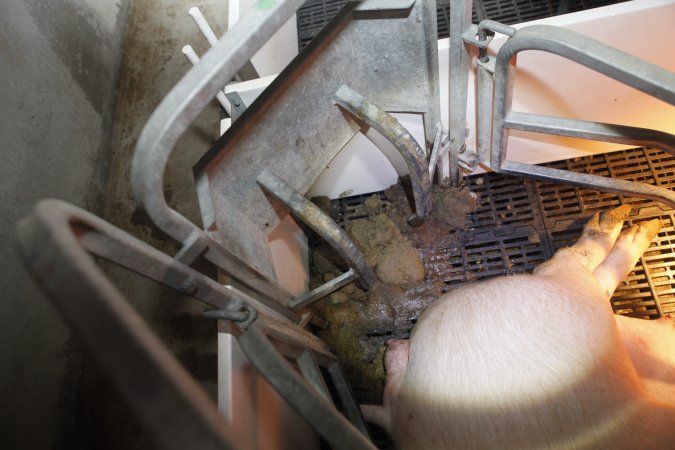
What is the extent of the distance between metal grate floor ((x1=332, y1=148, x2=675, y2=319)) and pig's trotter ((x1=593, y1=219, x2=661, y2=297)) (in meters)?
0.21

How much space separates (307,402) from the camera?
883 mm

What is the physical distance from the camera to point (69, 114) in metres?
2.45

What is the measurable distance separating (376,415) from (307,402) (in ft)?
2.97

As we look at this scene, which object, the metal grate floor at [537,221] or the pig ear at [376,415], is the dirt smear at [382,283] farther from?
the pig ear at [376,415]

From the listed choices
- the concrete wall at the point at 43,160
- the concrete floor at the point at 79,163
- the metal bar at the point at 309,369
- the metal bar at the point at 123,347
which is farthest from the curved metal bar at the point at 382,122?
the concrete wall at the point at 43,160

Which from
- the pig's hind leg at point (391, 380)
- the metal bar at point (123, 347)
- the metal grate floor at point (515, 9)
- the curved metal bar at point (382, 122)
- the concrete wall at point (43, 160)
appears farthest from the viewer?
the metal grate floor at point (515, 9)

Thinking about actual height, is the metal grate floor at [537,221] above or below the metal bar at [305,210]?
below

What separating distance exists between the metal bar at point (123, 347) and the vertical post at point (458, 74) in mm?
1218

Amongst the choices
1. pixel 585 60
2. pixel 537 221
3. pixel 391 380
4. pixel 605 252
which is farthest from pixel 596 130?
pixel 391 380

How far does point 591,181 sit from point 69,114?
2638 mm

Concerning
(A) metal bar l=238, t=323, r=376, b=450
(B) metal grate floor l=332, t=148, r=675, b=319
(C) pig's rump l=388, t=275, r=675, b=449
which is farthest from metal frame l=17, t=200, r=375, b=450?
(B) metal grate floor l=332, t=148, r=675, b=319

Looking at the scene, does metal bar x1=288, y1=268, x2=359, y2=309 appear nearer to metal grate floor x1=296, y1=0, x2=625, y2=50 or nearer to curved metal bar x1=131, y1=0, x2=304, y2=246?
curved metal bar x1=131, y1=0, x2=304, y2=246

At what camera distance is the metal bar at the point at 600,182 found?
164 centimetres

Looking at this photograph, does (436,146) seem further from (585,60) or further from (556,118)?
(585,60)
